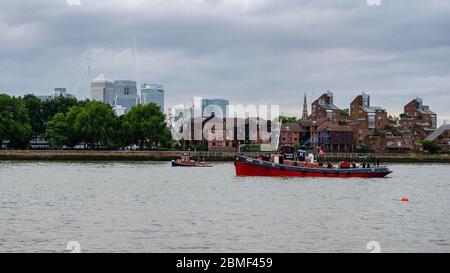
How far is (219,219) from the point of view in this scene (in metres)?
37.1

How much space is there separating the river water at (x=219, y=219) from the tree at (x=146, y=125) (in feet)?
298


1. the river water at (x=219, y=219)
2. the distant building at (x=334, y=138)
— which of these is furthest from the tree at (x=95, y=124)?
the river water at (x=219, y=219)

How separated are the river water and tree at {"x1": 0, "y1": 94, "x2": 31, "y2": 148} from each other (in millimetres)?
92950

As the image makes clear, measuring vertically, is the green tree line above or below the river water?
above

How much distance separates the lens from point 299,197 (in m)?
52.1

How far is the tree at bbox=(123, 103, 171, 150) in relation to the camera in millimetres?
152875

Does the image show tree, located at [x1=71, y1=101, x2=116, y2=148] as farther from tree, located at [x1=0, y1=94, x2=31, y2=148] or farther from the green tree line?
tree, located at [x1=0, y1=94, x2=31, y2=148]

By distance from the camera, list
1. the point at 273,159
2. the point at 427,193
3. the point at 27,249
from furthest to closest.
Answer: the point at 273,159
the point at 427,193
the point at 27,249

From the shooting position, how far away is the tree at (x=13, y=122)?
495 ft

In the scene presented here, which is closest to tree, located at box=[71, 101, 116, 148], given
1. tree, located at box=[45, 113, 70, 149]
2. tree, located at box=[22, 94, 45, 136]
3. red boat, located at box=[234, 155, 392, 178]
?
tree, located at box=[45, 113, 70, 149]

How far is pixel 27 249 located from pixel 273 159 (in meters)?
56.0

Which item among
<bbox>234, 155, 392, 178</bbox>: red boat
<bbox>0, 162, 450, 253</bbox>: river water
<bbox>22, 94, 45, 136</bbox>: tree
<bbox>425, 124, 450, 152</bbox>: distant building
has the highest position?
<bbox>22, 94, 45, 136</bbox>: tree
